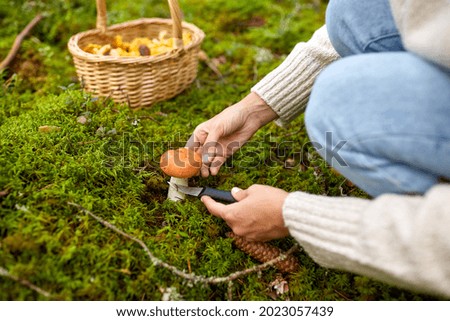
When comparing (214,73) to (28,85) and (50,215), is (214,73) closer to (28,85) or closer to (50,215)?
(28,85)

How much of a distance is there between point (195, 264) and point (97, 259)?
1.42 feet

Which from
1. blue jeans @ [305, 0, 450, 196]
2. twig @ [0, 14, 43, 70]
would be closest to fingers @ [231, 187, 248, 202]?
blue jeans @ [305, 0, 450, 196]

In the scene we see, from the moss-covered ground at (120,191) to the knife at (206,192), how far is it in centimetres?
7

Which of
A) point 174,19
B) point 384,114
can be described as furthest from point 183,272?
point 174,19

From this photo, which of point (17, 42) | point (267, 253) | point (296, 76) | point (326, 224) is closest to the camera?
point (326, 224)

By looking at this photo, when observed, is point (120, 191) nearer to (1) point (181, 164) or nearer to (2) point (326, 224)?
(1) point (181, 164)

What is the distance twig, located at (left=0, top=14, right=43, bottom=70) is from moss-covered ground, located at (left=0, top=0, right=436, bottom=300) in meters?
0.07

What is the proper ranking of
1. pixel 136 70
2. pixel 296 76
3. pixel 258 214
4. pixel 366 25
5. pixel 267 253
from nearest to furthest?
1. pixel 366 25
2. pixel 258 214
3. pixel 267 253
4. pixel 296 76
5. pixel 136 70

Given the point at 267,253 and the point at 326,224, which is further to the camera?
the point at 267,253

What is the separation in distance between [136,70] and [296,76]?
1080 millimetres

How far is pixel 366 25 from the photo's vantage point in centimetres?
172

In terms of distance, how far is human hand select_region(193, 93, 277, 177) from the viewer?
7.23ft

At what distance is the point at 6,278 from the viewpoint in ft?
5.40

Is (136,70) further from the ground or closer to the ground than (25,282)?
further from the ground
